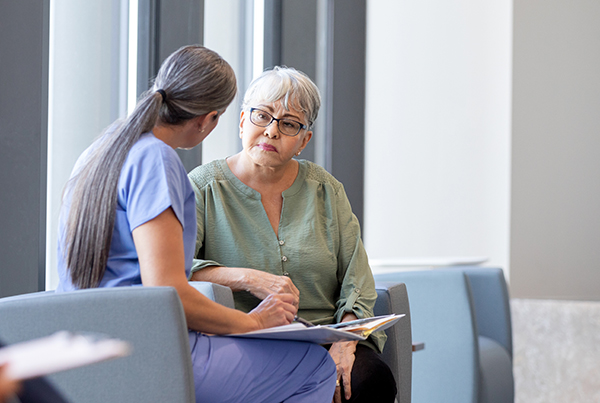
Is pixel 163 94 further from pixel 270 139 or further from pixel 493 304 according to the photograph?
pixel 493 304

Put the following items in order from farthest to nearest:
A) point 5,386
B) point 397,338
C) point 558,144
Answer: point 558,144
point 397,338
point 5,386

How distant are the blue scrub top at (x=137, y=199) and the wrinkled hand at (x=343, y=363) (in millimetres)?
636

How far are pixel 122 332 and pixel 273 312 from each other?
0.35m

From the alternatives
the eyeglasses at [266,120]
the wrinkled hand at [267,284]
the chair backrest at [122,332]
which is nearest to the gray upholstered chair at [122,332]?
the chair backrest at [122,332]

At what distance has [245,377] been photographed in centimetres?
125

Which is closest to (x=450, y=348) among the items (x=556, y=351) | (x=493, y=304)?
(x=493, y=304)

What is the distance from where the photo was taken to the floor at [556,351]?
382cm

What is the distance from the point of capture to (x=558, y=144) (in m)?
4.38

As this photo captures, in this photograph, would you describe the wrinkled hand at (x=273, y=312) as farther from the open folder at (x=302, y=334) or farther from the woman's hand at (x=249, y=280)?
the woman's hand at (x=249, y=280)

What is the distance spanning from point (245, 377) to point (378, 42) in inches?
114

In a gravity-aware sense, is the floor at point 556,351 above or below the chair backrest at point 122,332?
below

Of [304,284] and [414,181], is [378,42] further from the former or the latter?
[304,284]

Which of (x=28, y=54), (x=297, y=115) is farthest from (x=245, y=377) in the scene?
(x=28, y=54)

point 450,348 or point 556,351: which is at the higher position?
point 450,348
